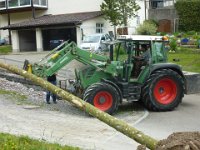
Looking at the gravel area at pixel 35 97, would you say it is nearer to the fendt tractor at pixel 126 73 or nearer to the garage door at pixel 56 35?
the fendt tractor at pixel 126 73

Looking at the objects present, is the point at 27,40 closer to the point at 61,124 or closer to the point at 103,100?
the point at 103,100

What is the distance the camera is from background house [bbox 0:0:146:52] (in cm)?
4619

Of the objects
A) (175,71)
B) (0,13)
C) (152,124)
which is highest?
(0,13)

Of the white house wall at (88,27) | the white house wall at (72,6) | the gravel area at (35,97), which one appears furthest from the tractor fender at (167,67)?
the white house wall at (72,6)

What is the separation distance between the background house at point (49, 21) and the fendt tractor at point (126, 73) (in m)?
29.8

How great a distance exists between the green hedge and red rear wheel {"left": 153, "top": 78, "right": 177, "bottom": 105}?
3811 centimetres

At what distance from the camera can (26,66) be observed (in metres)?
14.6

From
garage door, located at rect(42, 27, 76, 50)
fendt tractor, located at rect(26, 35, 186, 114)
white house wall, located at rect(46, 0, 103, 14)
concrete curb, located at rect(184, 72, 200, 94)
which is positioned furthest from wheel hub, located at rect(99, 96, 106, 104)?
white house wall, located at rect(46, 0, 103, 14)

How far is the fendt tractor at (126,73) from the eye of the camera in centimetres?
1405

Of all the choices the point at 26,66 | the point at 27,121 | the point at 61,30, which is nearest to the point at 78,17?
the point at 61,30

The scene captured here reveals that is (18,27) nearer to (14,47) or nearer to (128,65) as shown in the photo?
(14,47)

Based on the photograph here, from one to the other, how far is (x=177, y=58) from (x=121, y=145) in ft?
66.3

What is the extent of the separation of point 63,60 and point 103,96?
1.72m

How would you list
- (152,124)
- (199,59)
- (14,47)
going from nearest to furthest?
(152,124) < (199,59) < (14,47)
